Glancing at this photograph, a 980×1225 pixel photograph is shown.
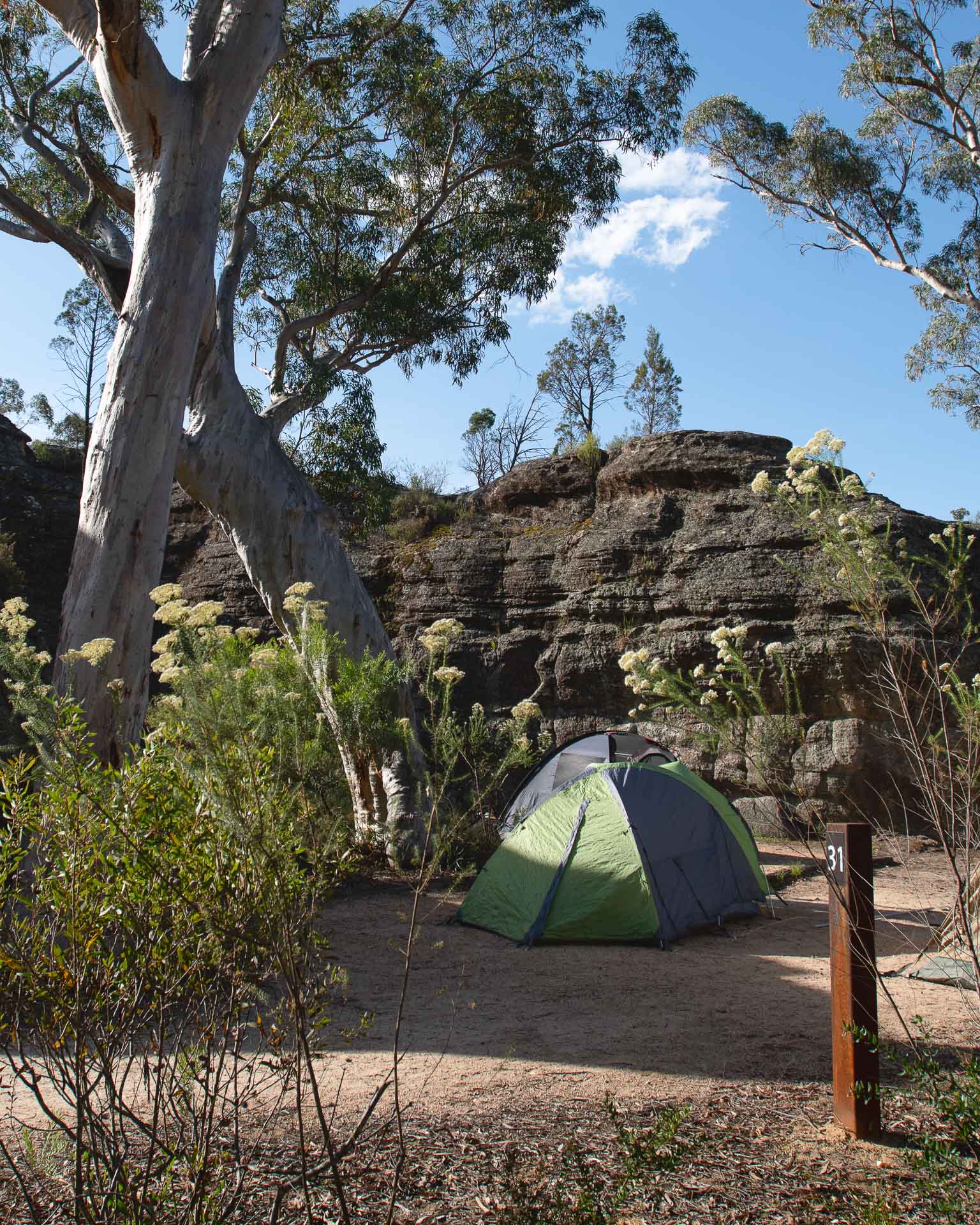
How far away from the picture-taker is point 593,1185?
223 centimetres

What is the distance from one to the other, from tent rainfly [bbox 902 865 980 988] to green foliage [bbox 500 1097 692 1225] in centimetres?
276

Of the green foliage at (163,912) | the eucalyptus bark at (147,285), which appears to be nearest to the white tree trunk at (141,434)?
the eucalyptus bark at (147,285)

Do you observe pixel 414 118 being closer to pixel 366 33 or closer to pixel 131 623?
pixel 366 33

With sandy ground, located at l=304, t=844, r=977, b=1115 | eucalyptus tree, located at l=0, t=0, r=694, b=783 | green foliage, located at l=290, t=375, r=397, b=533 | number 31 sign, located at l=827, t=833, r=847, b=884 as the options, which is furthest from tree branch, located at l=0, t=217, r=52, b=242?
number 31 sign, located at l=827, t=833, r=847, b=884

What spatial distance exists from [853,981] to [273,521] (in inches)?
292

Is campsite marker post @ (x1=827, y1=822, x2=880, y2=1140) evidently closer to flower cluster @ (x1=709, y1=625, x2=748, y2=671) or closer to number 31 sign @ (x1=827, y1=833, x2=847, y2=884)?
number 31 sign @ (x1=827, y1=833, x2=847, y2=884)

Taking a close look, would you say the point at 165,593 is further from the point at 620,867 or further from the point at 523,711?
the point at 620,867

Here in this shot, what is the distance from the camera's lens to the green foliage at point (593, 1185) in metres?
1.96

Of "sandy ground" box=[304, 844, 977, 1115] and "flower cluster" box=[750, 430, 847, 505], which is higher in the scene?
"flower cluster" box=[750, 430, 847, 505]

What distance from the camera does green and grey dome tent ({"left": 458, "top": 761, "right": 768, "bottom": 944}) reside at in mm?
6219

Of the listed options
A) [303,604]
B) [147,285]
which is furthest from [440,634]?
[147,285]

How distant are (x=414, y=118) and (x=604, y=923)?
10.3 meters

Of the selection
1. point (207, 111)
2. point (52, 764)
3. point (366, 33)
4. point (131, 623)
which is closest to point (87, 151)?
point (207, 111)

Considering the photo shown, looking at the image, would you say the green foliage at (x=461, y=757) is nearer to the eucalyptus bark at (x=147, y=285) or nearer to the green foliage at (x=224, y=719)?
the green foliage at (x=224, y=719)
